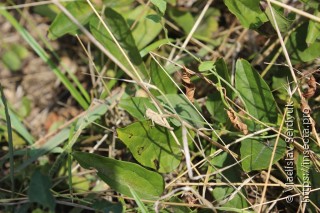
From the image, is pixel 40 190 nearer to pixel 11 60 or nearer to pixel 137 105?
pixel 137 105

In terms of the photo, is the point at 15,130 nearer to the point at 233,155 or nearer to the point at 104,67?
the point at 104,67

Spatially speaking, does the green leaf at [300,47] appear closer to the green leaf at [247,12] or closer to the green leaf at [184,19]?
the green leaf at [247,12]

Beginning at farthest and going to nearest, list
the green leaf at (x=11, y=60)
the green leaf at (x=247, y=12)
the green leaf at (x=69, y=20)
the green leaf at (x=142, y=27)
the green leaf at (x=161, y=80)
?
1. the green leaf at (x=11, y=60)
2. the green leaf at (x=142, y=27)
3. the green leaf at (x=69, y=20)
4. the green leaf at (x=161, y=80)
5. the green leaf at (x=247, y=12)

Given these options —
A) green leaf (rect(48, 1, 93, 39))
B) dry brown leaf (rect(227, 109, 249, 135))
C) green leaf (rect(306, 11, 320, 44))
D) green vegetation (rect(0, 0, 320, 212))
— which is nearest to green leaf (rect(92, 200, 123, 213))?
green vegetation (rect(0, 0, 320, 212))

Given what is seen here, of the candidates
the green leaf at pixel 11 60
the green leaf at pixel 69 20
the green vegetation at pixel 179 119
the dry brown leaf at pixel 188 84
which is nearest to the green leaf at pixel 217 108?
the green vegetation at pixel 179 119

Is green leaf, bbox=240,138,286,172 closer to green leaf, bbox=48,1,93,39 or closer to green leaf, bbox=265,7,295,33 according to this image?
green leaf, bbox=265,7,295,33

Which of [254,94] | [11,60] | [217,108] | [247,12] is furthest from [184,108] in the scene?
[11,60]
